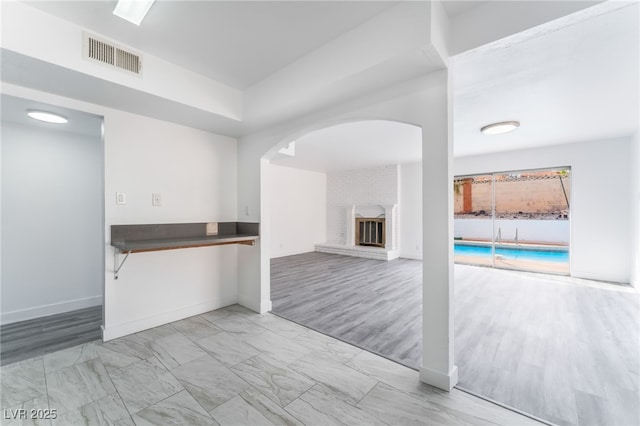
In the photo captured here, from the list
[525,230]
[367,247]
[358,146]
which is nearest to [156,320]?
[358,146]

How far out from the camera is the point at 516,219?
689cm

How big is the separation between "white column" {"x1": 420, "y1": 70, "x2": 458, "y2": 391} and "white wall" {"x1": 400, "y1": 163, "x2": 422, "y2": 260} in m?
5.02

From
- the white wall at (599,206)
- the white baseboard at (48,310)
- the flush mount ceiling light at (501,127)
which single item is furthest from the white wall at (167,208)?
the white wall at (599,206)

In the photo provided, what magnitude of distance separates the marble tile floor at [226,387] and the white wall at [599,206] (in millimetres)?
4922

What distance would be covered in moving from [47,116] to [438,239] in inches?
151

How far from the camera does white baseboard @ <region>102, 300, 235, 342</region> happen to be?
2.47m

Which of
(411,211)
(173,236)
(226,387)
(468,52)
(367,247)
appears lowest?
(226,387)

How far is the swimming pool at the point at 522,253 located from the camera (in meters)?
6.90

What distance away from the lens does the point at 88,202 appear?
3342 mm

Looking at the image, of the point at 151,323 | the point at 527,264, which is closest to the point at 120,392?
the point at 151,323

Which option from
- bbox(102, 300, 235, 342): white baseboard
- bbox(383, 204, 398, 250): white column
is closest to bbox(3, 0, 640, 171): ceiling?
bbox(102, 300, 235, 342): white baseboard

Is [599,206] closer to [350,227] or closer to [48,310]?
[350,227]

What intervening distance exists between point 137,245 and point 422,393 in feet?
8.57

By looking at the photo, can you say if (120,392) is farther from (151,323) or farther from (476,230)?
(476,230)
